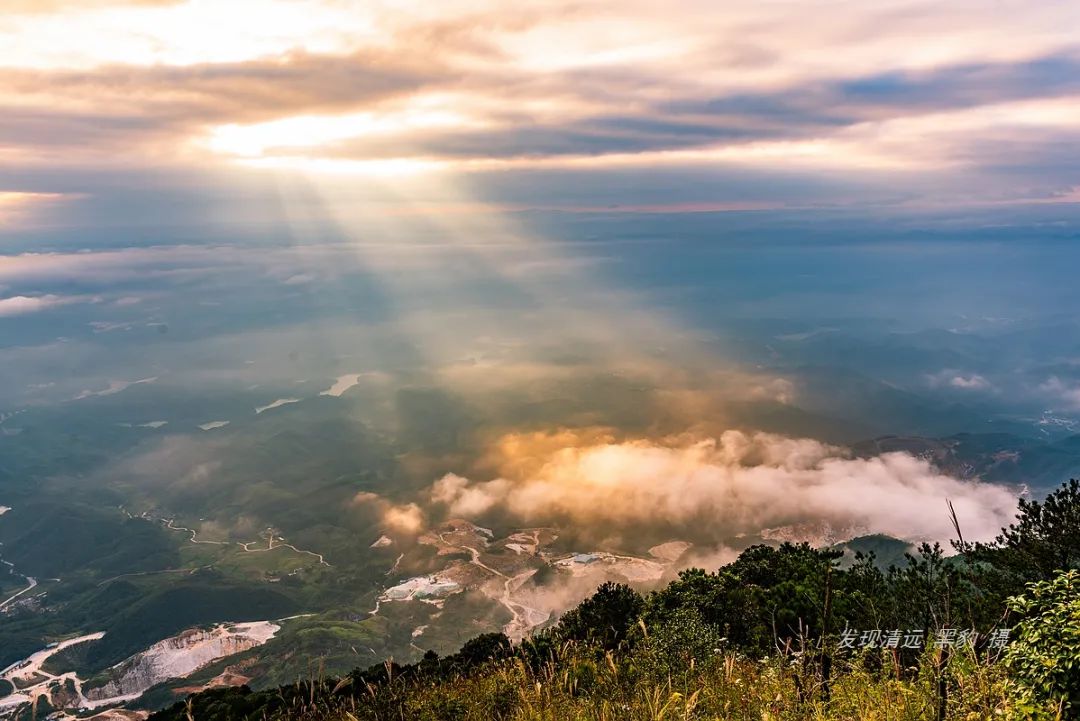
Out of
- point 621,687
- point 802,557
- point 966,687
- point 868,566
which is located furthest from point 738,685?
point 802,557

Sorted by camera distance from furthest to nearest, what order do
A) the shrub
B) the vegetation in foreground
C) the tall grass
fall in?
1. the tall grass
2. the vegetation in foreground
3. the shrub

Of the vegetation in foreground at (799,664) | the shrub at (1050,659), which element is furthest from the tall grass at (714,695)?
the shrub at (1050,659)

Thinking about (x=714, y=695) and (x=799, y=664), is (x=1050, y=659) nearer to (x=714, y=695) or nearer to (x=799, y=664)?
(x=799, y=664)

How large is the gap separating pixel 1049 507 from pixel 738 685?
93.8 ft

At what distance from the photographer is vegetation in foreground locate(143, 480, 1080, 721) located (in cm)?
878

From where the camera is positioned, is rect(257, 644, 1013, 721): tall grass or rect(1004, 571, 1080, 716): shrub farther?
rect(257, 644, 1013, 721): tall grass

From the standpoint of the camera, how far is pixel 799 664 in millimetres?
11812

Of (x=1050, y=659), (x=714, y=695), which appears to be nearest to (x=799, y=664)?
(x=714, y=695)

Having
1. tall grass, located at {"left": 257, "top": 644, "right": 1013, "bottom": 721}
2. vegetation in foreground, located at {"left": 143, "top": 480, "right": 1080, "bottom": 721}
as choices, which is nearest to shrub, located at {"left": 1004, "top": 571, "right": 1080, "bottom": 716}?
vegetation in foreground, located at {"left": 143, "top": 480, "right": 1080, "bottom": 721}

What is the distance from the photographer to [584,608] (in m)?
45.9

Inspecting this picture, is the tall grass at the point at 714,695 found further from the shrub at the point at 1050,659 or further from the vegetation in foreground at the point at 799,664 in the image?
the shrub at the point at 1050,659

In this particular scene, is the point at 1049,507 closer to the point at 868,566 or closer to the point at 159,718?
the point at 868,566

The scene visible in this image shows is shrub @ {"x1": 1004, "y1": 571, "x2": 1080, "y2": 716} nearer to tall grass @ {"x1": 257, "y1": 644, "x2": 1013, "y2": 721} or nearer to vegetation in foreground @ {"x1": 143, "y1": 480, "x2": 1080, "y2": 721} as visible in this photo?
vegetation in foreground @ {"x1": 143, "y1": 480, "x2": 1080, "y2": 721}

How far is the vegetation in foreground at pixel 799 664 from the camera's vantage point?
346 inches
